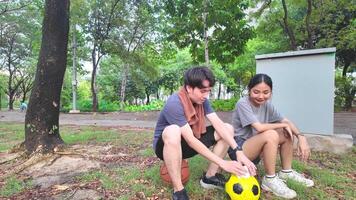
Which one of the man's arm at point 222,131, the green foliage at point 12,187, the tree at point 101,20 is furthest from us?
the tree at point 101,20

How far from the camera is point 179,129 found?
3.03 m

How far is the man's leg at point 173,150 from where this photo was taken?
300cm

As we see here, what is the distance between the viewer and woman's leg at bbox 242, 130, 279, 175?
3.34 m

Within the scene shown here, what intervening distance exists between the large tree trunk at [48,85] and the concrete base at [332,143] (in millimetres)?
4400

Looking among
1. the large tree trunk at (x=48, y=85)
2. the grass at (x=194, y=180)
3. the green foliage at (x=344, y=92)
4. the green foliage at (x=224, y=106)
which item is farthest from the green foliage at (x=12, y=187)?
the green foliage at (x=344, y=92)

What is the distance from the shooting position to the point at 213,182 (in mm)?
3590

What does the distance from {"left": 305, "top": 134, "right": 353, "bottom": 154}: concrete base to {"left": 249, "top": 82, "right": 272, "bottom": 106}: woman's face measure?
8.68 feet

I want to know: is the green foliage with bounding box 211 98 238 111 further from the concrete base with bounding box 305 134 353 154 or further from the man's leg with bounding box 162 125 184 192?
the man's leg with bounding box 162 125 184 192

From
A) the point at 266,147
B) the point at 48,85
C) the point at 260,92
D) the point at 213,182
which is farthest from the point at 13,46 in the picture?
the point at 266,147

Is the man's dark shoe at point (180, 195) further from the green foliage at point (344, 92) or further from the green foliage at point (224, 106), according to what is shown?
the green foliage at point (344, 92)

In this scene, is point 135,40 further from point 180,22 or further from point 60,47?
point 60,47

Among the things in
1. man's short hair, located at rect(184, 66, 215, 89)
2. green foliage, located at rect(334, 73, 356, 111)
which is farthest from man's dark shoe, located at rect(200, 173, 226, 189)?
green foliage, located at rect(334, 73, 356, 111)

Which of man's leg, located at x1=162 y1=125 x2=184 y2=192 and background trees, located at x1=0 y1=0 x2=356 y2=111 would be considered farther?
background trees, located at x1=0 y1=0 x2=356 y2=111

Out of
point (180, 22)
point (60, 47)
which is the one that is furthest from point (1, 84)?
point (60, 47)
